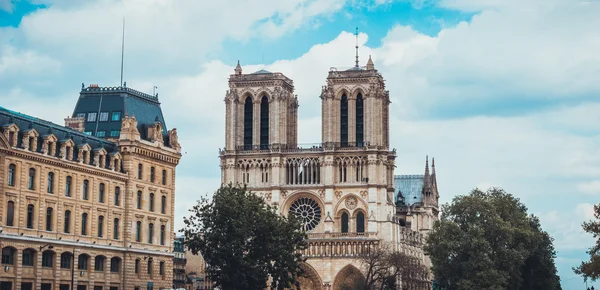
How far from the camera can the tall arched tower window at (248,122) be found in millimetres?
182625

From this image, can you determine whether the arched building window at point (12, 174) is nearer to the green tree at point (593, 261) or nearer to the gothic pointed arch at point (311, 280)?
the green tree at point (593, 261)

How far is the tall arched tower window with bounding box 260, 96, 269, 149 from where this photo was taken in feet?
600

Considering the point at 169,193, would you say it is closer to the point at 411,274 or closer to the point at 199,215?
the point at 199,215

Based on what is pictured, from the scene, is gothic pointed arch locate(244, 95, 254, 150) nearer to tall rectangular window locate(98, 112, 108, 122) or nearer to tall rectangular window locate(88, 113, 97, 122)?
tall rectangular window locate(88, 113, 97, 122)

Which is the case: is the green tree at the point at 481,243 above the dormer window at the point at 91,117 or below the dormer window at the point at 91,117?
below

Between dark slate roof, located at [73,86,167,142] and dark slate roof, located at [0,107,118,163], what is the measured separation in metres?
4.79

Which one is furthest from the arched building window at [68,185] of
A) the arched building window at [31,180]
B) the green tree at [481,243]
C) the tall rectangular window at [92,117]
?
the green tree at [481,243]

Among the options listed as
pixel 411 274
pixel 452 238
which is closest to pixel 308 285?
pixel 411 274

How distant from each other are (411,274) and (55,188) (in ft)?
228

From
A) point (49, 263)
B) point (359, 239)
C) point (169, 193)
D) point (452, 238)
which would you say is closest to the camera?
point (49, 263)

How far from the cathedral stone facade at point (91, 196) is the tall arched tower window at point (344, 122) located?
198ft

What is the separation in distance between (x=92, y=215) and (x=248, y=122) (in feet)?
260

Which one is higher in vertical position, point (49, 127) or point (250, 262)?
point (49, 127)

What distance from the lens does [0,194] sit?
307 feet
